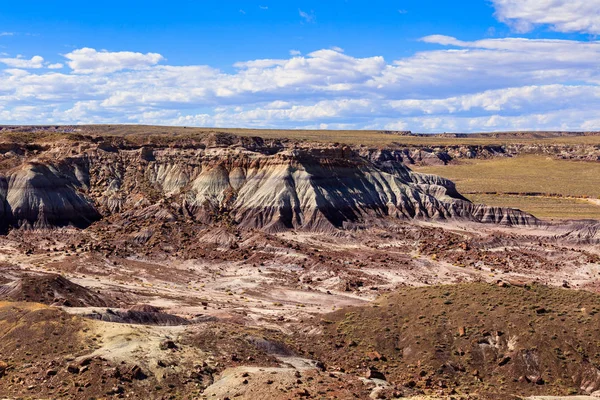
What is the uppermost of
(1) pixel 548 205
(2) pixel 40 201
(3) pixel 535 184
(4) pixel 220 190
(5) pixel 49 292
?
(4) pixel 220 190

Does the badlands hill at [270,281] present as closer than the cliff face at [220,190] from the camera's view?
Yes

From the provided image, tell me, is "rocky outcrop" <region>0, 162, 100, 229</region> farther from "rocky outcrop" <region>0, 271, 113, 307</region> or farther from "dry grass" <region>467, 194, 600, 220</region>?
"dry grass" <region>467, 194, 600, 220</region>

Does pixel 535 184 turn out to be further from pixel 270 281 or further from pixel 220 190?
pixel 270 281

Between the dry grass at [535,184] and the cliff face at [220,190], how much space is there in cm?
2309

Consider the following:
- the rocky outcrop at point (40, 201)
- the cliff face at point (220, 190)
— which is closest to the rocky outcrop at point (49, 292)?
the cliff face at point (220, 190)

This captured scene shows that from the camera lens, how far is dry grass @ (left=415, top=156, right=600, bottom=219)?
111 metres

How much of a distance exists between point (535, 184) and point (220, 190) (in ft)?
312

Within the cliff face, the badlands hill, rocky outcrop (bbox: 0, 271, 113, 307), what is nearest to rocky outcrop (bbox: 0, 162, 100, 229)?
the cliff face

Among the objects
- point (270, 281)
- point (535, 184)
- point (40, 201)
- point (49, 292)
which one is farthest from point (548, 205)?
point (49, 292)

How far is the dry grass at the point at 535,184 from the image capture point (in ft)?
363

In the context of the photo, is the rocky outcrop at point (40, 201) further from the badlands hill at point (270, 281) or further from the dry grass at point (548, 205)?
the dry grass at point (548, 205)

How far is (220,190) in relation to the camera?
89.4m

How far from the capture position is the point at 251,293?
5619 centimetres

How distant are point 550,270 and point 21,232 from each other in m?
69.8
